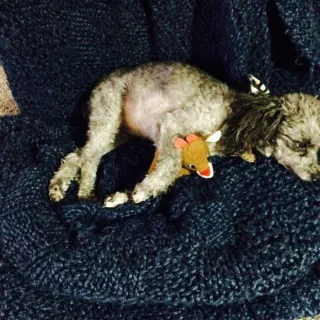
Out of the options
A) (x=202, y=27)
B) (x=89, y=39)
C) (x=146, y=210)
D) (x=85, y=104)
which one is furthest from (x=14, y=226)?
(x=202, y=27)

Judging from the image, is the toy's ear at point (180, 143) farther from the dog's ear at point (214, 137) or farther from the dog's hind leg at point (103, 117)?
the dog's hind leg at point (103, 117)

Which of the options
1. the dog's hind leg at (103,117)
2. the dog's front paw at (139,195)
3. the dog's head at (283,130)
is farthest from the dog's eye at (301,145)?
the dog's hind leg at (103,117)

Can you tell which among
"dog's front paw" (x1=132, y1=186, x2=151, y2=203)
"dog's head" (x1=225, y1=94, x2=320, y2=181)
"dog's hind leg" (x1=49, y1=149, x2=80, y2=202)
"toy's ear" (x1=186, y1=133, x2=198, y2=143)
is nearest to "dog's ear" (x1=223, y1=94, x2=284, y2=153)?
"dog's head" (x1=225, y1=94, x2=320, y2=181)

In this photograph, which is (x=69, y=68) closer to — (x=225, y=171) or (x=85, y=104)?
(x=85, y=104)

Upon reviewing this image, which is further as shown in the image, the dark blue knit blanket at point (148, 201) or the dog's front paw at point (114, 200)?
the dog's front paw at point (114, 200)

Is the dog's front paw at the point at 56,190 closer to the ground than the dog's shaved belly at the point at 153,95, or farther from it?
closer to the ground

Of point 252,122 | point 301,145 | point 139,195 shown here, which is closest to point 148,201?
point 139,195

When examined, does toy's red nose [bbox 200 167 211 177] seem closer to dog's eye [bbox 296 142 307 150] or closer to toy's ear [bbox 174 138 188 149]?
toy's ear [bbox 174 138 188 149]
